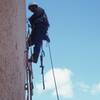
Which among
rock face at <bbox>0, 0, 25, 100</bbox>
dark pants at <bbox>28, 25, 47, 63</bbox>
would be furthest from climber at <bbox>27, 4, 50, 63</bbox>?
rock face at <bbox>0, 0, 25, 100</bbox>

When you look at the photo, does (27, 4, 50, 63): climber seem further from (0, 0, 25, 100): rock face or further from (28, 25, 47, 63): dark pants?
(0, 0, 25, 100): rock face

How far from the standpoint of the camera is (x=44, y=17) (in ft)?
41.4

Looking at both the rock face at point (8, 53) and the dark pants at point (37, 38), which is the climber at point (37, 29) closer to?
the dark pants at point (37, 38)

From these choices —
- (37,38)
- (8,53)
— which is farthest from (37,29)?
(8,53)

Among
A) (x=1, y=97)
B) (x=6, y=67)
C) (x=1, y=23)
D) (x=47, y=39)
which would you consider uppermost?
(x=47, y=39)

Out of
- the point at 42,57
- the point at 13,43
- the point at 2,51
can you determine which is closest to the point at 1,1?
the point at 2,51

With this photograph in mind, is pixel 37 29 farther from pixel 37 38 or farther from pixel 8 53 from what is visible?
pixel 8 53

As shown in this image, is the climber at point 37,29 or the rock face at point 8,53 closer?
the rock face at point 8,53

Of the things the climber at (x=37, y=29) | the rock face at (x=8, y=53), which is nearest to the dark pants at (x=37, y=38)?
the climber at (x=37, y=29)

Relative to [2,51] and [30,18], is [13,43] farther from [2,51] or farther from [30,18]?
[30,18]

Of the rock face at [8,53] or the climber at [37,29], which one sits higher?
the climber at [37,29]

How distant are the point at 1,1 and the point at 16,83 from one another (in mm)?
2203

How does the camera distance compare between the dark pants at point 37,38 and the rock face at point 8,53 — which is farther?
the dark pants at point 37,38

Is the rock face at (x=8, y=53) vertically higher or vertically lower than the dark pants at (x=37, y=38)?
lower
